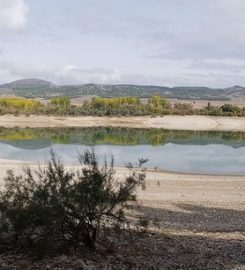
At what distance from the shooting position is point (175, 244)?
30.1ft

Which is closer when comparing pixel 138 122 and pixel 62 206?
pixel 62 206

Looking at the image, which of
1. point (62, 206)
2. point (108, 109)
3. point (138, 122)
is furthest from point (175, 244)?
point (108, 109)

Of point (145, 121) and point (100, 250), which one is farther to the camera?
point (145, 121)

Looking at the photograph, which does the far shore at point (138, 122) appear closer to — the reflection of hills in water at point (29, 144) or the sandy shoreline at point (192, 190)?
the reflection of hills in water at point (29, 144)

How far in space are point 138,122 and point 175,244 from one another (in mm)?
85401

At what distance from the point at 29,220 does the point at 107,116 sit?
305ft

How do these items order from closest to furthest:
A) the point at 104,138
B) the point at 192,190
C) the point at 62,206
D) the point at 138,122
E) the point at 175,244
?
1. the point at 62,206
2. the point at 175,244
3. the point at 192,190
4. the point at 104,138
5. the point at 138,122

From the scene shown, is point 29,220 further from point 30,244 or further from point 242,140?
point 242,140

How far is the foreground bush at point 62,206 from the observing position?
7.64 meters

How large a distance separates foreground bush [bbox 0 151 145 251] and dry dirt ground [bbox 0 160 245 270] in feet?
1.17

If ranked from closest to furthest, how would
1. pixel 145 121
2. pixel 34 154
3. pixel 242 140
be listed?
pixel 34 154, pixel 242 140, pixel 145 121

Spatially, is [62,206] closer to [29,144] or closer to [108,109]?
[29,144]

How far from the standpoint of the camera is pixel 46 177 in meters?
8.32

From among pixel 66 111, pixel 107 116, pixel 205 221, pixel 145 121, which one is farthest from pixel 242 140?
pixel 205 221
